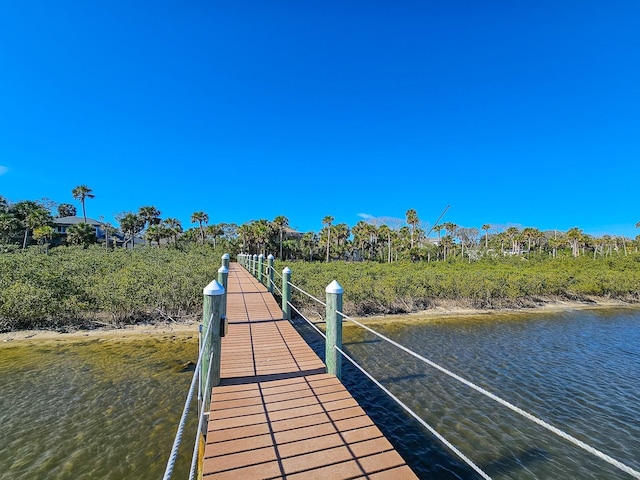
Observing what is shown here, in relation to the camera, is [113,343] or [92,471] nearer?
[92,471]

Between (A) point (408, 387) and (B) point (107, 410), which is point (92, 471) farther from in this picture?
(A) point (408, 387)

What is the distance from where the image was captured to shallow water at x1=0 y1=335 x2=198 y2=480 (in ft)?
15.3

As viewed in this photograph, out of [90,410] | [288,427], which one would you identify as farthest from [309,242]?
[288,427]

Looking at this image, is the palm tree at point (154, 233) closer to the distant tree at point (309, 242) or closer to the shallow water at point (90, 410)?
the distant tree at point (309, 242)

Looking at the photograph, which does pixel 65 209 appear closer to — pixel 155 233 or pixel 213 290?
pixel 155 233

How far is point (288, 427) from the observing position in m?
3.13

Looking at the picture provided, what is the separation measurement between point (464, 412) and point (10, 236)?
162 feet

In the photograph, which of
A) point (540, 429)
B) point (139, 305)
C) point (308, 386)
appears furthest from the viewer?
point (139, 305)

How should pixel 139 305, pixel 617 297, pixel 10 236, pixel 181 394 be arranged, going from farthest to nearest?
pixel 10 236, pixel 617 297, pixel 139 305, pixel 181 394

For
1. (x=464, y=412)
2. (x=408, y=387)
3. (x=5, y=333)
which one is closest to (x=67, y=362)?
(x=5, y=333)

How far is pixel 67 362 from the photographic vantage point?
27.3 feet

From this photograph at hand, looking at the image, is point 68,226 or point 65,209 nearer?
point 68,226

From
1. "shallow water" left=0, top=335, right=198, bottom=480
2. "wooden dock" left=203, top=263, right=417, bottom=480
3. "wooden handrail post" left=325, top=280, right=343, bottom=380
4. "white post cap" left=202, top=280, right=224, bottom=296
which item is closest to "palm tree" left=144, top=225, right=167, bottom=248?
"shallow water" left=0, top=335, right=198, bottom=480

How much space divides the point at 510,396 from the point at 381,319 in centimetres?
767
